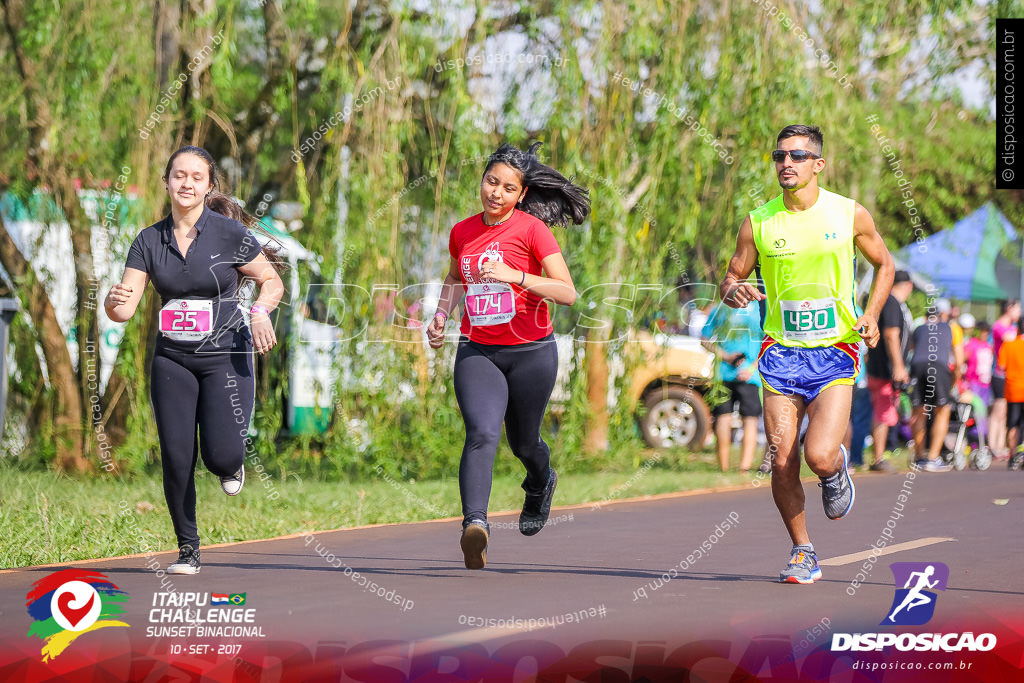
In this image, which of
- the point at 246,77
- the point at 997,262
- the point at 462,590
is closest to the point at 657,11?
the point at 246,77

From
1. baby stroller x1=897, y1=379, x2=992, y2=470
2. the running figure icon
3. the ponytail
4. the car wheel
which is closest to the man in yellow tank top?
the running figure icon

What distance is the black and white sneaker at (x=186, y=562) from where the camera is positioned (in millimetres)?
6512

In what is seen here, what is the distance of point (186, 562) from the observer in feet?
21.6

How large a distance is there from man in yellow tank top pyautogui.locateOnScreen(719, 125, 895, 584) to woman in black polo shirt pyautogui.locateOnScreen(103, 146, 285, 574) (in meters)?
2.33

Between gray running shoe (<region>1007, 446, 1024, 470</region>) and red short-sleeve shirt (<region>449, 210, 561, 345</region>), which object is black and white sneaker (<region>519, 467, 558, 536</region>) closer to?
red short-sleeve shirt (<region>449, 210, 561, 345</region>)

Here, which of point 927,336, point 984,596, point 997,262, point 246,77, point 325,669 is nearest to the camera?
point 325,669

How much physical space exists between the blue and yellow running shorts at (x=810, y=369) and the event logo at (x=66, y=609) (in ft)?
10.2

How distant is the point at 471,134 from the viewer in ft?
37.1

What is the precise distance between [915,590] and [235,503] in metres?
5.43

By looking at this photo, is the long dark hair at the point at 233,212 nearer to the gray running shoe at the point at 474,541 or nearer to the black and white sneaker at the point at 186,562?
the black and white sneaker at the point at 186,562

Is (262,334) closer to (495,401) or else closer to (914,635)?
(495,401)

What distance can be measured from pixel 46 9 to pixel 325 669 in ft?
26.7

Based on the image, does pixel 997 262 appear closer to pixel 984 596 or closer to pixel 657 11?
pixel 657 11

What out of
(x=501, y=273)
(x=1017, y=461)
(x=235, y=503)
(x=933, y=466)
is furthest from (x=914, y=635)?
(x=1017, y=461)
